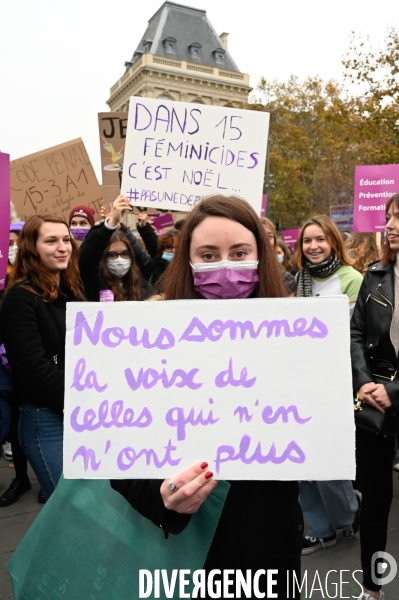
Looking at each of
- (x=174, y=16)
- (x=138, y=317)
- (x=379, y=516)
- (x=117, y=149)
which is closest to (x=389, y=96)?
(x=117, y=149)

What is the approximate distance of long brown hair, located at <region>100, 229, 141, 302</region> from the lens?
4.00 metres

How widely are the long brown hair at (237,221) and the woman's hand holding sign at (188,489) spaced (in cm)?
58

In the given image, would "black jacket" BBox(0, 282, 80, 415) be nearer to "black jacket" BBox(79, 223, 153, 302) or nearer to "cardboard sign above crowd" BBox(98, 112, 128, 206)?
"black jacket" BBox(79, 223, 153, 302)

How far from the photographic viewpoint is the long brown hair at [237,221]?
1504 mm

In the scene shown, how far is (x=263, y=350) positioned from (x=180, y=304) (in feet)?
0.78

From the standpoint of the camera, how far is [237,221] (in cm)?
149

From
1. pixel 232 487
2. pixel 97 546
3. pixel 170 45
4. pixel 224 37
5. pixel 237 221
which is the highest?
pixel 224 37

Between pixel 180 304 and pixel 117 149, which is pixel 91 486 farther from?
pixel 117 149

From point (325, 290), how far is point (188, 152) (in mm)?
1402

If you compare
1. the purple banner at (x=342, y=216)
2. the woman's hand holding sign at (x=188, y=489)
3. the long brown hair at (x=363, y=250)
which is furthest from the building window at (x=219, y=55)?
the woman's hand holding sign at (x=188, y=489)

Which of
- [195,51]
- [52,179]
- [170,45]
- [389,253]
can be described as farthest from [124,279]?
[195,51]

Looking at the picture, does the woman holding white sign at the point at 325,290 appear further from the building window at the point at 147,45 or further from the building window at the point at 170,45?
the building window at the point at 147,45

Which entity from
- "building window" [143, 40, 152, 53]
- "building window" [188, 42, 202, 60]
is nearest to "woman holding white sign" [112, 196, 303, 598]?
"building window" [188, 42, 202, 60]

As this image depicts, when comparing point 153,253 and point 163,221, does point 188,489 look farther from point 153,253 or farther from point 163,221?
point 163,221
